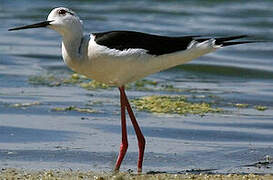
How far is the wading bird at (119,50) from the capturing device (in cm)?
768

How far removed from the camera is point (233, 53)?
1555cm

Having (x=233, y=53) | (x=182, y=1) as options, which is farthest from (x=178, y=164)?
(x=182, y=1)

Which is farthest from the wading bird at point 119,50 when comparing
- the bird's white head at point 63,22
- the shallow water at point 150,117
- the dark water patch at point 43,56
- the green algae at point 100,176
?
the dark water patch at point 43,56

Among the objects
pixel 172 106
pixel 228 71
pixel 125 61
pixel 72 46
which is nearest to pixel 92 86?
pixel 172 106

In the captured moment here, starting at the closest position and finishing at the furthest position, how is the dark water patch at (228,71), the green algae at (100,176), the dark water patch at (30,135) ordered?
the green algae at (100,176), the dark water patch at (30,135), the dark water patch at (228,71)

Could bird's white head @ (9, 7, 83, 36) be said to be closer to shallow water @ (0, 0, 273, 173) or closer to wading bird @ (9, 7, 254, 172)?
wading bird @ (9, 7, 254, 172)

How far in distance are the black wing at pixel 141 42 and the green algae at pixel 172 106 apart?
7.65ft

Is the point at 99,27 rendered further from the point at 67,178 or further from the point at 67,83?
the point at 67,178

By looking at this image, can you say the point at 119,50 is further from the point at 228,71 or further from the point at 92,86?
the point at 228,71

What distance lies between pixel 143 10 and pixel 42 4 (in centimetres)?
282

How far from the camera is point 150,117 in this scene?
9.92 metres

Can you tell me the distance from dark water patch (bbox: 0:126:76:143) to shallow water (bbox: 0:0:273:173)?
0.01 meters

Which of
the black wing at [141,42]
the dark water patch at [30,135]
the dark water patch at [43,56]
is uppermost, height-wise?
the black wing at [141,42]

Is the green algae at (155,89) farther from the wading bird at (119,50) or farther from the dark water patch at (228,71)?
the wading bird at (119,50)
